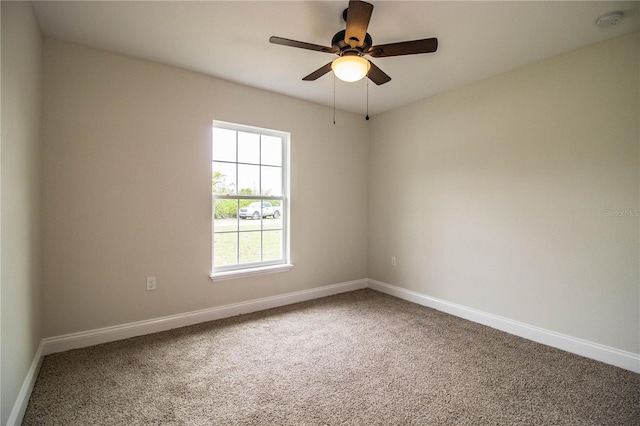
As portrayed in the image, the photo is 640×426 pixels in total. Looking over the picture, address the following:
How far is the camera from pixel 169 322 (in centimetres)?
282

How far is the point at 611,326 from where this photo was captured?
7.50ft

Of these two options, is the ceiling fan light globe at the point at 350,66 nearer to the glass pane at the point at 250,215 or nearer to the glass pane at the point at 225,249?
the glass pane at the point at 250,215

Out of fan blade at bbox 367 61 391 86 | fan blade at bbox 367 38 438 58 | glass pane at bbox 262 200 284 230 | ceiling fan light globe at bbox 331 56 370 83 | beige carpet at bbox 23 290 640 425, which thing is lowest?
beige carpet at bbox 23 290 640 425

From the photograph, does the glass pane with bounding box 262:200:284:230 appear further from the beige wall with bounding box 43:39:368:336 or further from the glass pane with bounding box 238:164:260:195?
the beige wall with bounding box 43:39:368:336

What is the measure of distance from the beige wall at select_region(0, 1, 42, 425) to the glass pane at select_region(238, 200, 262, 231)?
5.49 ft

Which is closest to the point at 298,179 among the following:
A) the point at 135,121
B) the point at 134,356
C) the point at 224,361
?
the point at 135,121

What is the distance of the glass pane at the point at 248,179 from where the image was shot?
131 inches

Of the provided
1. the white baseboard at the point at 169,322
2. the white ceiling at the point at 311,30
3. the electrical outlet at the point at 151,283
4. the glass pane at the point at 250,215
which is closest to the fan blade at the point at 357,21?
the white ceiling at the point at 311,30

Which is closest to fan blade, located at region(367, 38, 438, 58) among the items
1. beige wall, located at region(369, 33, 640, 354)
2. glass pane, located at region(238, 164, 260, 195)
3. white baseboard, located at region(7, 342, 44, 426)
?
beige wall, located at region(369, 33, 640, 354)

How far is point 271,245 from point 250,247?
27 cm

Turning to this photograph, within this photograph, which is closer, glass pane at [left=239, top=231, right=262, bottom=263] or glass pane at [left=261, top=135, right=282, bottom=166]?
glass pane at [left=239, top=231, right=262, bottom=263]

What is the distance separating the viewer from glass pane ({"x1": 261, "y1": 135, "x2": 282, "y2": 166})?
11.5 feet

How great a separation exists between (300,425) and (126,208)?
2.25m

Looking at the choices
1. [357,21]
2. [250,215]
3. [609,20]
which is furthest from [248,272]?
[609,20]
